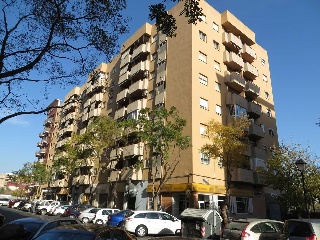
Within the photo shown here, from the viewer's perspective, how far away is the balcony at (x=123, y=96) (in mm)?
37969

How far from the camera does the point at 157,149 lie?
77.8ft

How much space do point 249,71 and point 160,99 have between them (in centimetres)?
1313

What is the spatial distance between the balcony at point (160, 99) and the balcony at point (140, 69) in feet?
16.8

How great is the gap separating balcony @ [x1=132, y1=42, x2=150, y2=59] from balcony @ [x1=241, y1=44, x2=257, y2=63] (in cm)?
1258

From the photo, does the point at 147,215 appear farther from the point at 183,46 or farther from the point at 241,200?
the point at 183,46

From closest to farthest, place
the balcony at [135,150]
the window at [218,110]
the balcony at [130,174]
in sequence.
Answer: the balcony at [130,174] → the window at [218,110] → the balcony at [135,150]

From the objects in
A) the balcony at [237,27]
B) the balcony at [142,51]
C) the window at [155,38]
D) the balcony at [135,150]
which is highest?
the balcony at [237,27]

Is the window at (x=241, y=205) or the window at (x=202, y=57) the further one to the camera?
the window at (x=202, y=57)

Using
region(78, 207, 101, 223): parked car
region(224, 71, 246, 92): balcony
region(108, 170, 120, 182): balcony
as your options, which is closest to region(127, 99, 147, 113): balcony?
region(108, 170, 120, 182): balcony

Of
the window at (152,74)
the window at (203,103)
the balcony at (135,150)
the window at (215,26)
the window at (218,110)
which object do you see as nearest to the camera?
the window at (203,103)

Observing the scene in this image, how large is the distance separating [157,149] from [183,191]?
483 centimetres

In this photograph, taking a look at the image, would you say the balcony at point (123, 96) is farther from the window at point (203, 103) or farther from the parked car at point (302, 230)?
the parked car at point (302, 230)

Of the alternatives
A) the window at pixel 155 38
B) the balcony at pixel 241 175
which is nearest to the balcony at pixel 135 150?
the balcony at pixel 241 175

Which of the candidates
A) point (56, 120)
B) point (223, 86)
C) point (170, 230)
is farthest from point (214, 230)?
point (56, 120)
